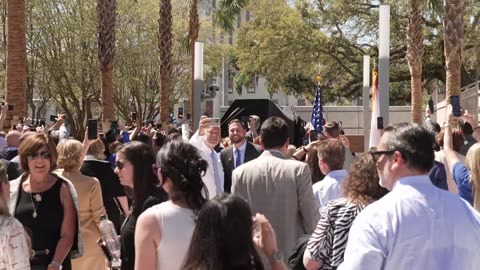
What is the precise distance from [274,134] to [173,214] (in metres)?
2.63

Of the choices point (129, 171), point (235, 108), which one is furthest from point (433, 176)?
point (235, 108)

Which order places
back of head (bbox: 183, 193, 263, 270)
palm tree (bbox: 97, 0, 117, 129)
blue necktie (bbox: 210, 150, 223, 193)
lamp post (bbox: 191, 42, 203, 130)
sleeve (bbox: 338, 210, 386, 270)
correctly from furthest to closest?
palm tree (bbox: 97, 0, 117, 129) → lamp post (bbox: 191, 42, 203, 130) → blue necktie (bbox: 210, 150, 223, 193) → sleeve (bbox: 338, 210, 386, 270) → back of head (bbox: 183, 193, 263, 270)

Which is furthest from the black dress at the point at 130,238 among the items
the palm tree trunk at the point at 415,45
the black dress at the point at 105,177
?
the palm tree trunk at the point at 415,45

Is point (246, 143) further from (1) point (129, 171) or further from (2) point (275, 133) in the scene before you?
(1) point (129, 171)

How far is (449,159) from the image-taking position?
572 centimetres

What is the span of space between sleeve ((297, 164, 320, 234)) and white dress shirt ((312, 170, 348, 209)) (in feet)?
0.68

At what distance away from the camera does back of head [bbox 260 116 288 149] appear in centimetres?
639

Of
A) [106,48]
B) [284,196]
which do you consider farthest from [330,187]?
[106,48]

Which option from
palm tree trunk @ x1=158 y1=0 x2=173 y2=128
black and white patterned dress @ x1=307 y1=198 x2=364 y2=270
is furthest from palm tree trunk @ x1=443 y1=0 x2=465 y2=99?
black and white patterned dress @ x1=307 y1=198 x2=364 y2=270

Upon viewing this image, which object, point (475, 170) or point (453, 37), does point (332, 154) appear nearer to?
point (475, 170)

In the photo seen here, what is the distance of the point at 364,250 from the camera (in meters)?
3.11

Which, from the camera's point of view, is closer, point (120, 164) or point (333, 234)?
point (333, 234)

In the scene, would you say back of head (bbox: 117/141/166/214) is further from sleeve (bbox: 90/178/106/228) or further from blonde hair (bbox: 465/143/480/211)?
blonde hair (bbox: 465/143/480/211)

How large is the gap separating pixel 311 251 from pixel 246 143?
4944 millimetres
